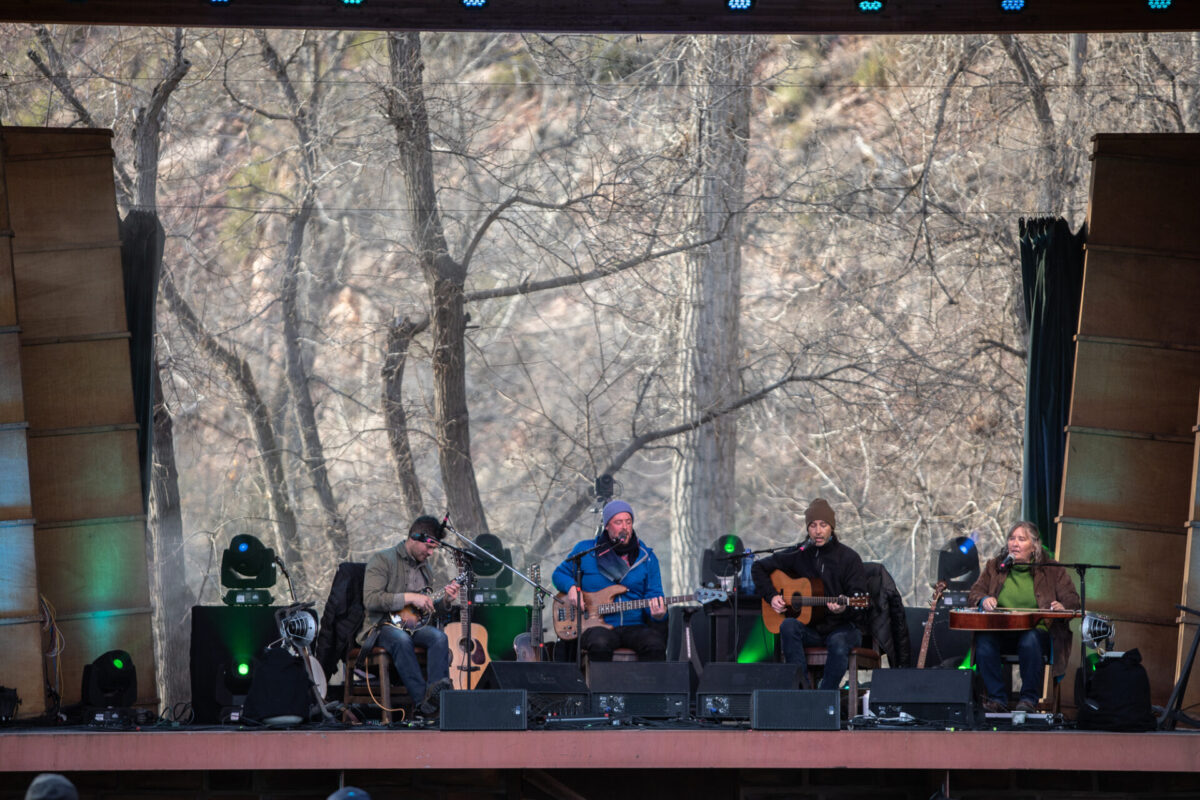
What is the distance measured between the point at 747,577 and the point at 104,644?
3.81 metres

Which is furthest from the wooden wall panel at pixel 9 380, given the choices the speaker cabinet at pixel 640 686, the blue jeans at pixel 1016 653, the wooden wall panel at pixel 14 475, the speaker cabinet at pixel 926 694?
the blue jeans at pixel 1016 653

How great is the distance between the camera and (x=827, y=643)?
7.93 m

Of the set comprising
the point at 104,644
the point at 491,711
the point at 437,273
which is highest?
the point at 437,273

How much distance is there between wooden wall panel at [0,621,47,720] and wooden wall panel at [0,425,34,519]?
620mm

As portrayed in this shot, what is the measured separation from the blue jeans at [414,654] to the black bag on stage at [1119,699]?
3.24 metres

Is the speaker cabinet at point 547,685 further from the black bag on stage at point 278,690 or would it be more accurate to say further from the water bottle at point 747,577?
the water bottle at point 747,577

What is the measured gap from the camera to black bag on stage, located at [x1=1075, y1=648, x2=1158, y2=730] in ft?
23.0

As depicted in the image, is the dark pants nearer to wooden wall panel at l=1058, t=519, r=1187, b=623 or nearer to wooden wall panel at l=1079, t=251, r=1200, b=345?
wooden wall panel at l=1058, t=519, r=1187, b=623

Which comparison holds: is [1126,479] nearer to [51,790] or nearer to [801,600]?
[801,600]

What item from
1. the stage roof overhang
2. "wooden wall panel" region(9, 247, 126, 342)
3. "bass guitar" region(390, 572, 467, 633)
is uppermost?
the stage roof overhang

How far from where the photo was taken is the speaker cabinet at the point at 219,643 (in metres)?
8.34

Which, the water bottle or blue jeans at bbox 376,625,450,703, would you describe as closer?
blue jeans at bbox 376,625,450,703

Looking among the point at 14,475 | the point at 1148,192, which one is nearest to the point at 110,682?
the point at 14,475

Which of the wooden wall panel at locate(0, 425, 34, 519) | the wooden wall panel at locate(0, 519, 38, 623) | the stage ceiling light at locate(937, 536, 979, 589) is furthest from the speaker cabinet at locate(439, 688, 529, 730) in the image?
the stage ceiling light at locate(937, 536, 979, 589)
